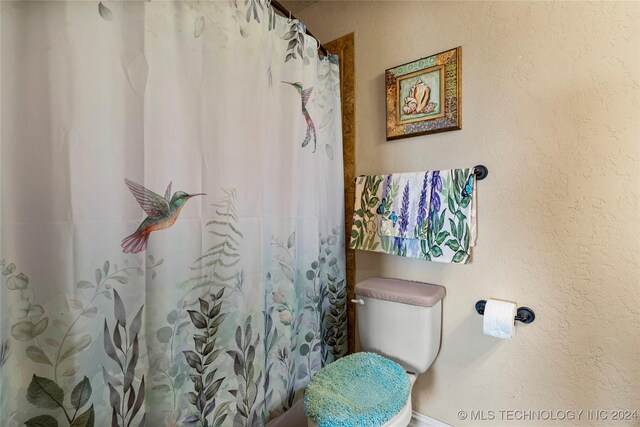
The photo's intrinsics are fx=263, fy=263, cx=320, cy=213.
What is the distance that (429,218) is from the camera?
3.80ft

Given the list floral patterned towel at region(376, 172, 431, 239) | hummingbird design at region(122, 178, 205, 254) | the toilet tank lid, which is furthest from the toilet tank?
hummingbird design at region(122, 178, 205, 254)

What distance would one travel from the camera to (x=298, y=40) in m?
1.17

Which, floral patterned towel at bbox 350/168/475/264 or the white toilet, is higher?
floral patterned towel at bbox 350/168/475/264

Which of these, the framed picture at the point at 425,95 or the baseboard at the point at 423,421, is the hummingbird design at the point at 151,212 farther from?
the baseboard at the point at 423,421

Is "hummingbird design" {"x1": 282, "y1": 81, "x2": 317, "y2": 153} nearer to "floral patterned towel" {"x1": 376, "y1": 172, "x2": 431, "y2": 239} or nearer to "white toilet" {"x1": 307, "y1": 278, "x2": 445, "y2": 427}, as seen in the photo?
"floral patterned towel" {"x1": 376, "y1": 172, "x2": 431, "y2": 239}

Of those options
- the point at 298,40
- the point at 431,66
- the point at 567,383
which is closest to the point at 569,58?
the point at 431,66

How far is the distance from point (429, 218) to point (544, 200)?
41 cm

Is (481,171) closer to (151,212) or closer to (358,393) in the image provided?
(358,393)

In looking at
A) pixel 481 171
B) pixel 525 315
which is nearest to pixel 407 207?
pixel 481 171

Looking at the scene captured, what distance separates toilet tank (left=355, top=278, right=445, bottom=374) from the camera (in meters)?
1.14

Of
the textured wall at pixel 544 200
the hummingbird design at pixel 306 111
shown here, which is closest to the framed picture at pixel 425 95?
the textured wall at pixel 544 200

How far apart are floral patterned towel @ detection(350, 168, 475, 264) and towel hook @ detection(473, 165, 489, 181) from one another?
1.8 inches

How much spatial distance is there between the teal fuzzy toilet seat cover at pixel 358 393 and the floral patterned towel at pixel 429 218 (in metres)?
0.50

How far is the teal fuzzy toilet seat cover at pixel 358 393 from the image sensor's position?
0.86 metres
